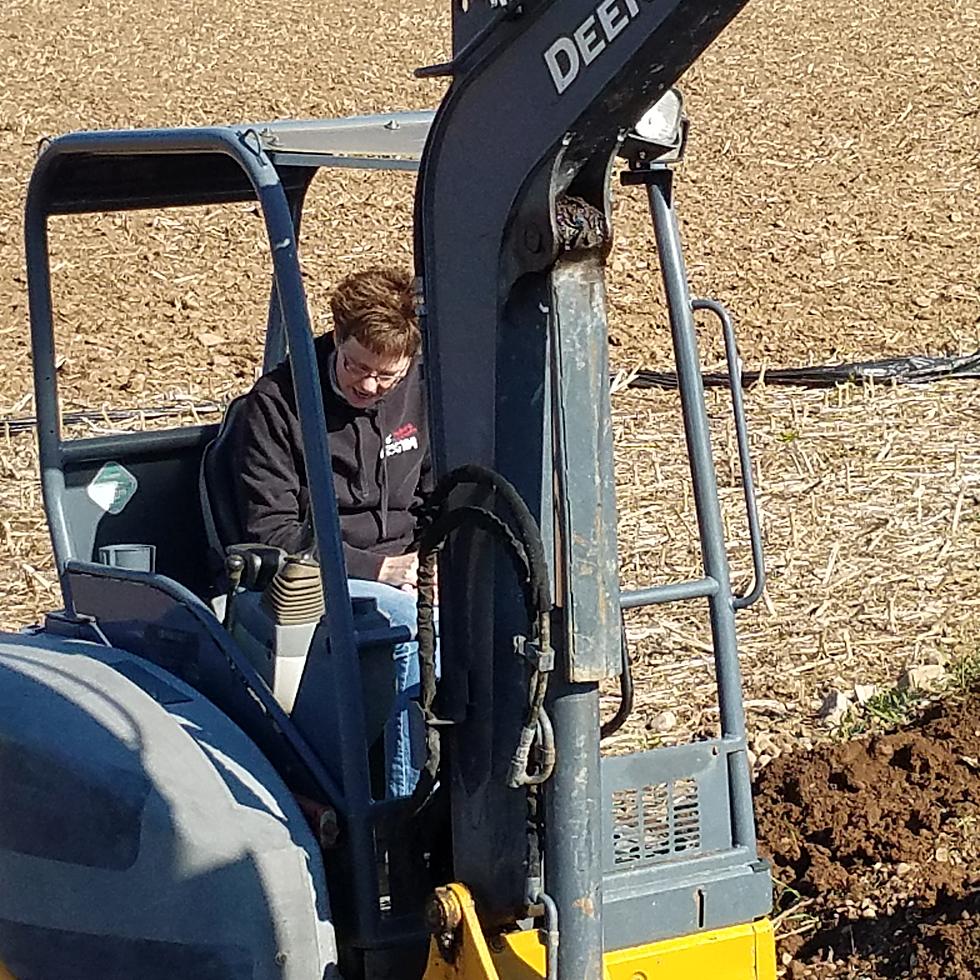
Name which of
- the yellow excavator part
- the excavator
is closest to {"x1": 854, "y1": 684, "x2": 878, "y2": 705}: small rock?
the excavator

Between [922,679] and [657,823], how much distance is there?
116 inches

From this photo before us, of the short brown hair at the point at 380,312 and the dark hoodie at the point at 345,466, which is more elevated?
the short brown hair at the point at 380,312

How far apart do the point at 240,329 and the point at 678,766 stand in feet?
28.3

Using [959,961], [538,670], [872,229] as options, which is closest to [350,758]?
[538,670]

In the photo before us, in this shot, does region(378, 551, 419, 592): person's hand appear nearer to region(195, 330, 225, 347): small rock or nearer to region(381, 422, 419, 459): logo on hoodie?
→ region(381, 422, 419, 459): logo on hoodie

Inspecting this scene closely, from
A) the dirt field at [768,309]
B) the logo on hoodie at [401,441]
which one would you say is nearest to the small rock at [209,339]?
the dirt field at [768,309]

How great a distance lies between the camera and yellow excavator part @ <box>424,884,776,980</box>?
322 centimetres

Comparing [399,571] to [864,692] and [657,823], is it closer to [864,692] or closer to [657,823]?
[657,823]

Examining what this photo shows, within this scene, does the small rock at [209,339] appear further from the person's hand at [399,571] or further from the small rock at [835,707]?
the person's hand at [399,571]

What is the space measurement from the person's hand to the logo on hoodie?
11.7 inches

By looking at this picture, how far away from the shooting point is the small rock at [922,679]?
6.20m

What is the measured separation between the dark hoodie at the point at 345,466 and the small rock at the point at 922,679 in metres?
2.29

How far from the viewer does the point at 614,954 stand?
3350mm

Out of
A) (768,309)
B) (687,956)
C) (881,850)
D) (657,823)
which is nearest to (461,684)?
(657,823)
